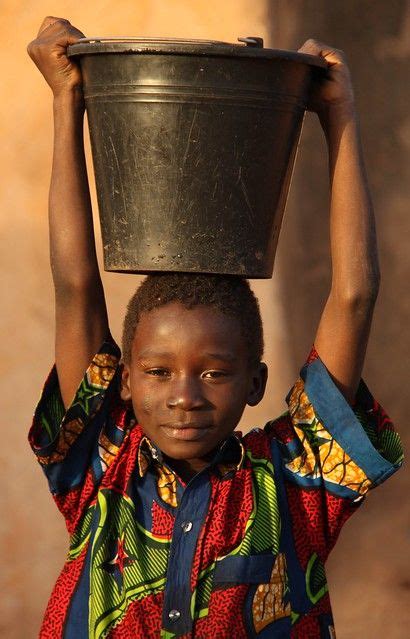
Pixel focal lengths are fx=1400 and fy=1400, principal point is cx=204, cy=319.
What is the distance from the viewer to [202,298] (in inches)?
123

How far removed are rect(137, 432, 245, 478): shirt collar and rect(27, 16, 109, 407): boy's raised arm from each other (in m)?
0.21

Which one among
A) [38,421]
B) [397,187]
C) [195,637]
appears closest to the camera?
[195,637]

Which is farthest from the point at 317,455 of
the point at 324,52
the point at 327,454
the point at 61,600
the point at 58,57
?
the point at 58,57

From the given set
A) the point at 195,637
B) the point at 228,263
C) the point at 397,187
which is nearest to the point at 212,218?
the point at 228,263

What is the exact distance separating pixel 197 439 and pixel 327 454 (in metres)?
0.31

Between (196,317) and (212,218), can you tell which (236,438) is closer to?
(196,317)

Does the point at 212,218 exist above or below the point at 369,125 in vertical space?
below

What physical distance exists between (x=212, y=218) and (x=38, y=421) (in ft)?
2.03

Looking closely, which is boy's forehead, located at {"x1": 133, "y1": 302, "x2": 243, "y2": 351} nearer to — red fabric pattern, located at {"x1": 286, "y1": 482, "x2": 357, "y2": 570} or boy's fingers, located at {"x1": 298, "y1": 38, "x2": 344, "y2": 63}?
red fabric pattern, located at {"x1": 286, "y1": 482, "x2": 357, "y2": 570}

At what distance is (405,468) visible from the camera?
4883mm

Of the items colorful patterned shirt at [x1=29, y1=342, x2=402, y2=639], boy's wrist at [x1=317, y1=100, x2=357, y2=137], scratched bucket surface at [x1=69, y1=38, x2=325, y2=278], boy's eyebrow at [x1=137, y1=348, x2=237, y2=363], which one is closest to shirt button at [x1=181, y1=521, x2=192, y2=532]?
colorful patterned shirt at [x1=29, y1=342, x2=402, y2=639]

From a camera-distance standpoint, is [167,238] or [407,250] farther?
[407,250]

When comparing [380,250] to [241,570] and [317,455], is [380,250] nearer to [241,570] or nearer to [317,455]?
[317,455]

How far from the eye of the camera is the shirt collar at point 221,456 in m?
3.12
